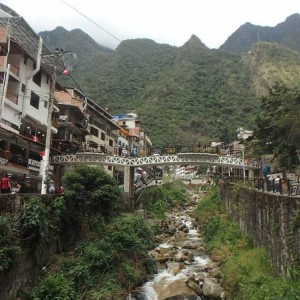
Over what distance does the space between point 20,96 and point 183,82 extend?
95110mm

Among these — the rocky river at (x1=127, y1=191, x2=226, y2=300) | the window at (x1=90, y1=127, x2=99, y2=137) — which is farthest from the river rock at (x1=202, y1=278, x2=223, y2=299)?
the window at (x1=90, y1=127, x2=99, y2=137)

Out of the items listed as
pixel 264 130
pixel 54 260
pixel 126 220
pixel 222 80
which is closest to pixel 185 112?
pixel 222 80

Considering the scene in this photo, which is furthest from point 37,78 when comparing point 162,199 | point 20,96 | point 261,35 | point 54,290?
point 261,35

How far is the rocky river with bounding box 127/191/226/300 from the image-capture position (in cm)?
2038

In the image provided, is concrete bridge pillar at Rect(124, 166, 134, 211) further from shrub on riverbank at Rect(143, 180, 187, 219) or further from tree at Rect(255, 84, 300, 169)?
tree at Rect(255, 84, 300, 169)

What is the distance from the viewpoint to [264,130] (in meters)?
39.5

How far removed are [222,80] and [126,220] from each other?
10111 cm

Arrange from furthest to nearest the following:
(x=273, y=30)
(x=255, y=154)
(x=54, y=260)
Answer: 1. (x=273, y=30)
2. (x=255, y=154)
3. (x=54, y=260)

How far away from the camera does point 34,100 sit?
35438 millimetres

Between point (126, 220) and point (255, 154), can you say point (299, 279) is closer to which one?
point (126, 220)

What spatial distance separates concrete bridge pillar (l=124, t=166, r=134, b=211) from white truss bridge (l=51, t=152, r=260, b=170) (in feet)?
3.11

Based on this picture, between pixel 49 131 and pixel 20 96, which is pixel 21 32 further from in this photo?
pixel 49 131

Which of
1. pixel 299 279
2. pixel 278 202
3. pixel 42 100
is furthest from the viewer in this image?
pixel 42 100

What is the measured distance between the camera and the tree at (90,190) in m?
22.8
